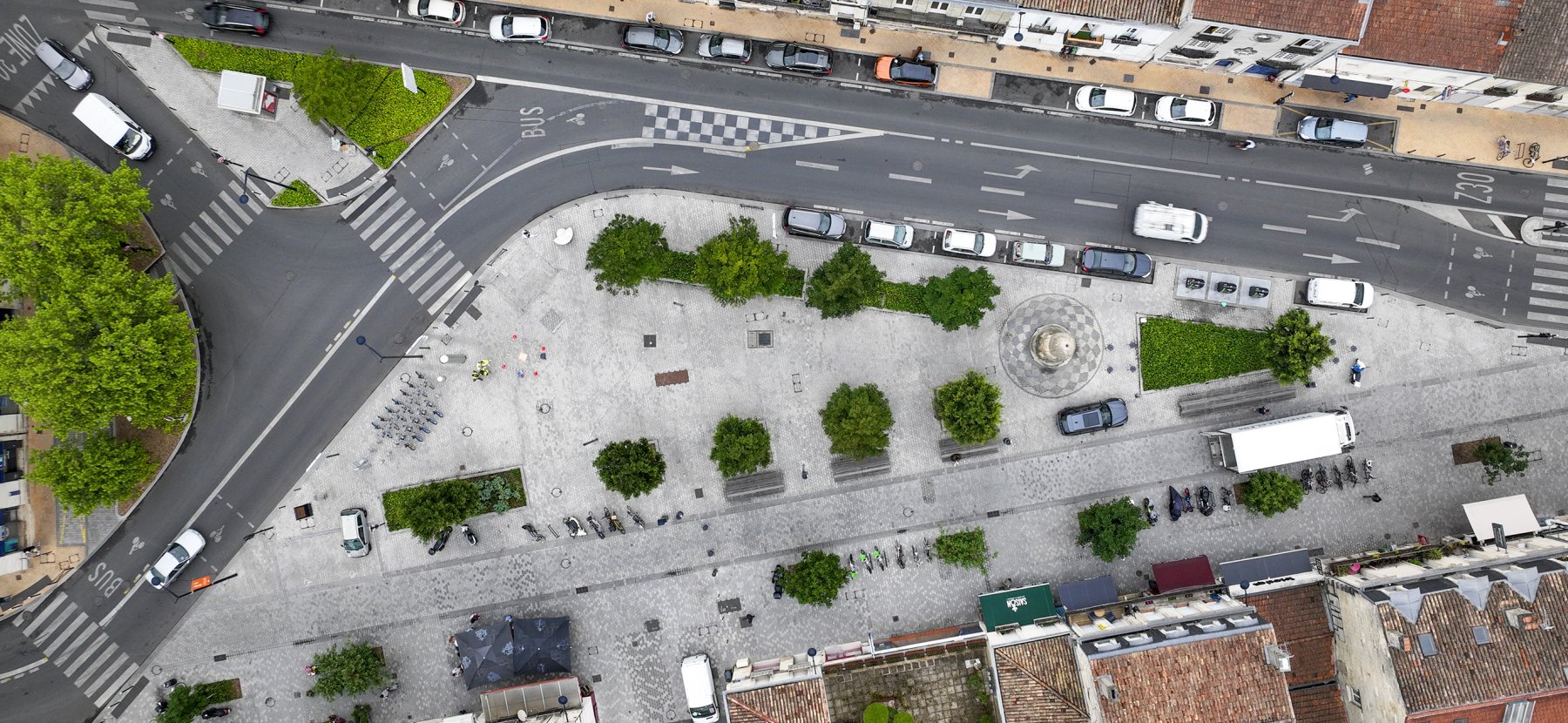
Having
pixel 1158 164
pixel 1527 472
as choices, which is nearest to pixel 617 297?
pixel 1158 164

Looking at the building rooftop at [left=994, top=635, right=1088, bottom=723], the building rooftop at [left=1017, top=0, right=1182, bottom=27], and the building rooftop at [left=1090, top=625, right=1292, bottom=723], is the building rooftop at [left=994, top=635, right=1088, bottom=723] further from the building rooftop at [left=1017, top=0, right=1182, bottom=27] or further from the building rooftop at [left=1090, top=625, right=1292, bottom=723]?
the building rooftop at [left=1017, top=0, right=1182, bottom=27]

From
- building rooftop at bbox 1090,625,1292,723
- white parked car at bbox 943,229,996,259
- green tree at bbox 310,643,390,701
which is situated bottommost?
building rooftop at bbox 1090,625,1292,723

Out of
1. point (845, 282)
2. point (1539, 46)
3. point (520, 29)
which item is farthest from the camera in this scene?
point (520, 29)

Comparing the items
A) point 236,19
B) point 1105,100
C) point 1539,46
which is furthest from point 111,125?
point 1539,46

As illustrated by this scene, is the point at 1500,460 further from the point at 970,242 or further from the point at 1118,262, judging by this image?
the point at 970,242

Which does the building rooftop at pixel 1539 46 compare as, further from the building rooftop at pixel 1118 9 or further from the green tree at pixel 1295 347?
the building rooftop at pixel 1118 9

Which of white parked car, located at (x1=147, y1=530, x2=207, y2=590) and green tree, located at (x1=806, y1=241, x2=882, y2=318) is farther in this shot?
white parked car, located at (x1=147, y1=530, x2=207, y2=590)

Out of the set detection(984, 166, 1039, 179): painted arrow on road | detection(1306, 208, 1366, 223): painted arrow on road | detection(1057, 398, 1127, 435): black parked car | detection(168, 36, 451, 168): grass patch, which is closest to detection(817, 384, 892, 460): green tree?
detection(1057, 398, 1127, 435): black parked car
